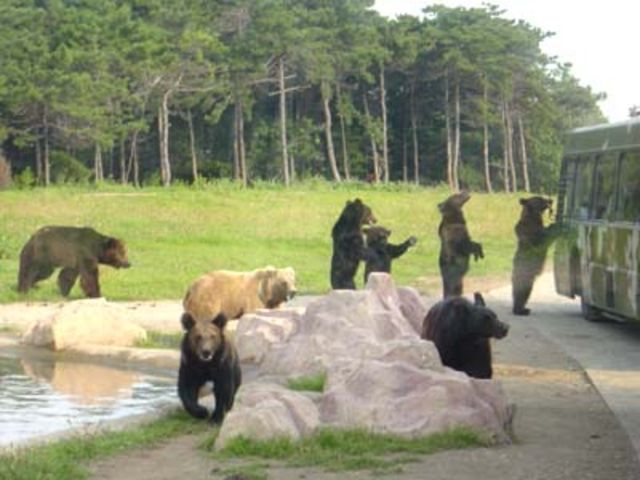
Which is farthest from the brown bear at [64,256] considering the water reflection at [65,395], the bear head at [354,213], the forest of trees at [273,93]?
the forest of trees at [273,93]

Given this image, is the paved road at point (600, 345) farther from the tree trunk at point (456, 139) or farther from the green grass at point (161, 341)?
the tree trunk at point (456, 139)

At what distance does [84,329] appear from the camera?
15297 mm

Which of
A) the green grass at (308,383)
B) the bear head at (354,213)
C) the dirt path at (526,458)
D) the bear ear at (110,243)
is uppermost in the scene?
the bear head at (354,213)

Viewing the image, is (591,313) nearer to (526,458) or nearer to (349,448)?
(526,458)

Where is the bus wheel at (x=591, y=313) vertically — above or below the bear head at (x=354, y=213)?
below

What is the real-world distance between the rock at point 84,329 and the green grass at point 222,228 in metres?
5.99

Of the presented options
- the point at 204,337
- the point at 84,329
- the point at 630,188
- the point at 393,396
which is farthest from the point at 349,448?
the point at 630,188

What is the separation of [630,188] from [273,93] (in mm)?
58238

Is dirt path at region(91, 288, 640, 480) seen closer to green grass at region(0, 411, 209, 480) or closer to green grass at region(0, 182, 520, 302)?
green grass at region(0, 411, 209, 480)

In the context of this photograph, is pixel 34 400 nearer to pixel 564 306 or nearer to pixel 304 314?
pixel 304 314


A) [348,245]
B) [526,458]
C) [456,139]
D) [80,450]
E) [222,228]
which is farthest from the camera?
[456,139]

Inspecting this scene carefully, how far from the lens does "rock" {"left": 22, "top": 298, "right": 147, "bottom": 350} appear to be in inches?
596

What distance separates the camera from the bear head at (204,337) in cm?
1025

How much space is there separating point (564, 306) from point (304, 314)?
9981mm
